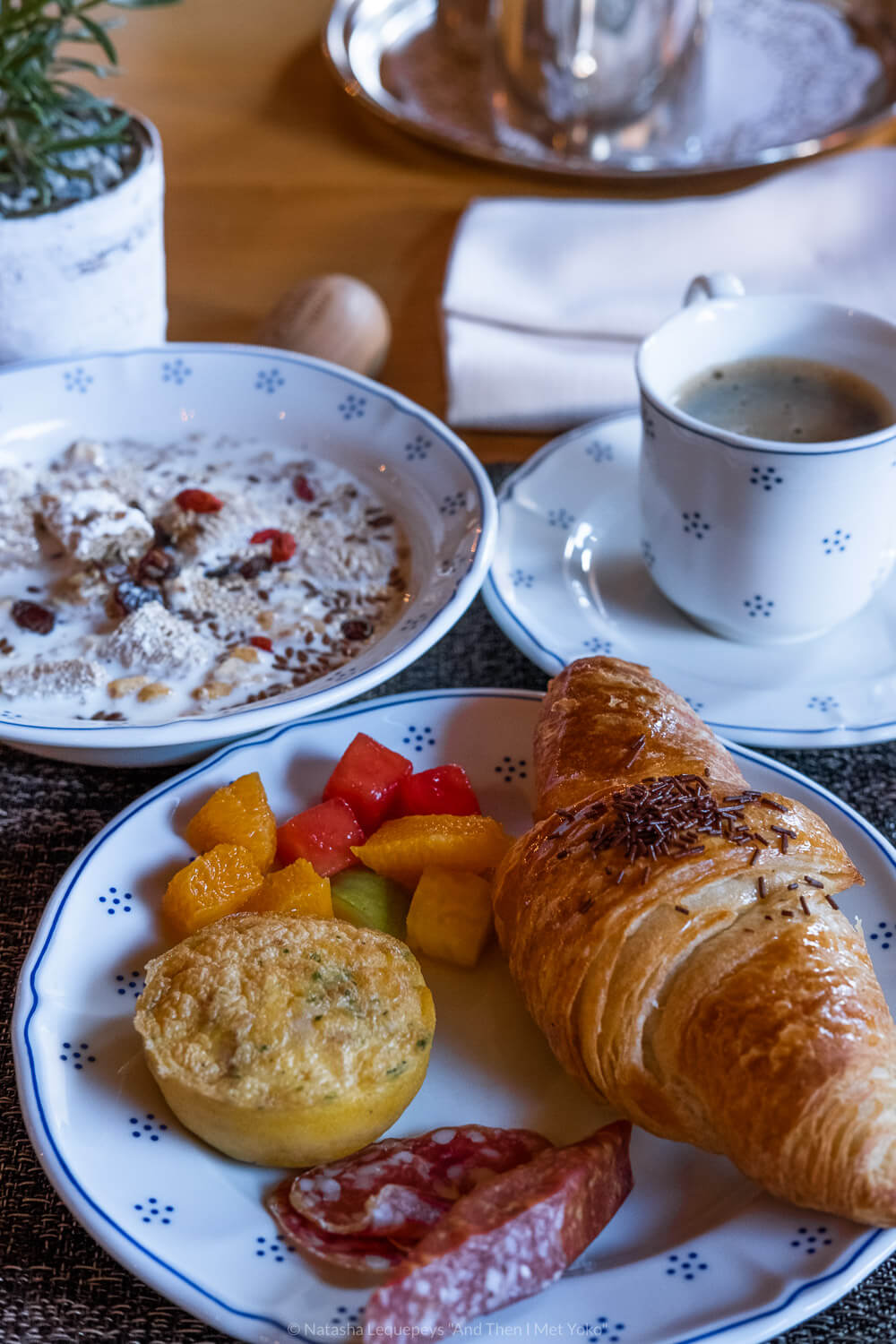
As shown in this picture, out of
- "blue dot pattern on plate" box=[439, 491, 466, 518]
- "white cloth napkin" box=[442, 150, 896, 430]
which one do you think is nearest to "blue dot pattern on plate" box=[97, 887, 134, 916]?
"blue dot pattern on plate" box=[439, 491, 466, 518]

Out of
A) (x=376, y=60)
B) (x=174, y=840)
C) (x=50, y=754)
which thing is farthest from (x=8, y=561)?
(x=376, y=60)

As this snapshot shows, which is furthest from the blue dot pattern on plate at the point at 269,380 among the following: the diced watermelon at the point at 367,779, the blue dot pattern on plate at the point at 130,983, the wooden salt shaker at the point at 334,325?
the blue dot pattern on plate at the point at 130,983

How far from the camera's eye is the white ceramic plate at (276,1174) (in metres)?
0.77

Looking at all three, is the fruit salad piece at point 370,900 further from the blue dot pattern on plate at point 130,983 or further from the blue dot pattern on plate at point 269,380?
the blue dot pattern on plate at point 269,380

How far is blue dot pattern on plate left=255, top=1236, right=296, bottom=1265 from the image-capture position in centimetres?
80

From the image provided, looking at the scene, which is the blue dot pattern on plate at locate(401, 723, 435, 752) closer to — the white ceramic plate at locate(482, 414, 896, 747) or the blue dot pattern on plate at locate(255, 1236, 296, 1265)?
the white ceramic plate at locate(482, 414, 896, 747)

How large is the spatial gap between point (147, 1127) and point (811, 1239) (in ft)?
1.46

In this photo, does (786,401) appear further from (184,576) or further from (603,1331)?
(603,1331)

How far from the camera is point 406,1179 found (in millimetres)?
841

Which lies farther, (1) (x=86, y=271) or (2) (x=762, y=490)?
(1) (x=86, y=271)

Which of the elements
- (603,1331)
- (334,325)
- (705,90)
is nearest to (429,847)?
(603,1331)

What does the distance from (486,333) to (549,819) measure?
973 millimetres

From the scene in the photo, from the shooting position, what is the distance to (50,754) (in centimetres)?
119

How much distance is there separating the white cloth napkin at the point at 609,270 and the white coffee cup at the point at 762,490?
0.30m
